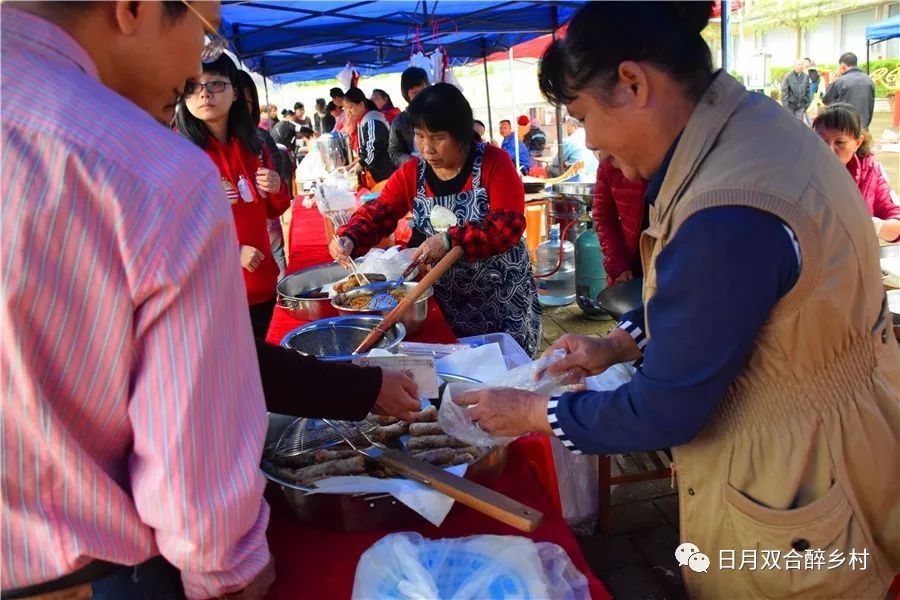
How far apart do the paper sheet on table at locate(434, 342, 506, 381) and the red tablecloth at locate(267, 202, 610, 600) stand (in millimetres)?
408

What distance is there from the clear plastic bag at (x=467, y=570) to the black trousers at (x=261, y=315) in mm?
2202

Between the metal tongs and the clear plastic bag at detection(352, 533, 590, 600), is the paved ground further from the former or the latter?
the clear plastic bag at detection(352, 533, 590, 600)

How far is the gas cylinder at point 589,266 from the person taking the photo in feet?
16.5

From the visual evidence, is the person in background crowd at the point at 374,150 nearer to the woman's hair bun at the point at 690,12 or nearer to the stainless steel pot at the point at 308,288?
the stainless steel pot at the point at 308,288

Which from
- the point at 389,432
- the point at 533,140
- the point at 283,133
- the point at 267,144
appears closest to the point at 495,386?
the point at 389,432

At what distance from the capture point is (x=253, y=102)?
10.7 ft

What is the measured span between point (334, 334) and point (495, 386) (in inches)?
38.9

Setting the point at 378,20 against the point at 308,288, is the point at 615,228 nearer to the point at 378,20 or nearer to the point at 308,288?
the point at 308,288

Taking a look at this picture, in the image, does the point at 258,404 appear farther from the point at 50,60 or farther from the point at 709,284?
the point at 709,284

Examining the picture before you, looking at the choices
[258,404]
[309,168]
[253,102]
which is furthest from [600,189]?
[309,168]

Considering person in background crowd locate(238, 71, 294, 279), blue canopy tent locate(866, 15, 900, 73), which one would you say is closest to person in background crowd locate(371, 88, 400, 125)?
person in background crowd locate(238, 71, 294, 279)

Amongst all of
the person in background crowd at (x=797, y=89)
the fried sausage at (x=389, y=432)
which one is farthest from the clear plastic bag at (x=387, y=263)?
the person in background crowd at (x=797, y=89)

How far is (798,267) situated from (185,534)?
1038 millimetres

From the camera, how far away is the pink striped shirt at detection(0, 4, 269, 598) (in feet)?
2.28
